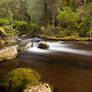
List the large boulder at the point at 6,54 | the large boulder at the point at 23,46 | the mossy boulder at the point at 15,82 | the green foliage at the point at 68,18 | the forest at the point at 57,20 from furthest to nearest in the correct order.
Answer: the green foliage at the point at 68,18
the forest at the point at 57,20
the large boulder at the point at 23,46
the large boulder at the point at 6,54
the mossy boulder at the point at 15,82

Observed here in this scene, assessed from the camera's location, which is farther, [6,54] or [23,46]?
[23,46]

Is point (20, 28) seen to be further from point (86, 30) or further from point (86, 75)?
point (86, 75)

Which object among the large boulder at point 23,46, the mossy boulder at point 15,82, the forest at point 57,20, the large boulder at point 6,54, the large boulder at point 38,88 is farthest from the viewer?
the forest at point 57,20

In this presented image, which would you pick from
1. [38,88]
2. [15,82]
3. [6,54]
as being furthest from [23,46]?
[38,88]

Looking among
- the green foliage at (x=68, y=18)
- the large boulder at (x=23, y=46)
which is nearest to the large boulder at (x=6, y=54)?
the large boulder at (x=23, y=46)

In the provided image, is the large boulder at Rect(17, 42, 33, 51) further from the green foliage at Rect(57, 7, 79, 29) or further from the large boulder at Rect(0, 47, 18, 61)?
the green foliage at Rect(57, 7, 79, 29)

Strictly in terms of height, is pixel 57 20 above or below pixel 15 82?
above

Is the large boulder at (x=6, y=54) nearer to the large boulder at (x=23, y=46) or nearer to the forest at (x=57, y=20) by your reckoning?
the large boulder at (x=23, y=46)

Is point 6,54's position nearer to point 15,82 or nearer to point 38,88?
point 15,82

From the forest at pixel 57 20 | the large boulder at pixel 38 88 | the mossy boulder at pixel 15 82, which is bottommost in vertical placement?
the mossy boulder at pixel 15 82

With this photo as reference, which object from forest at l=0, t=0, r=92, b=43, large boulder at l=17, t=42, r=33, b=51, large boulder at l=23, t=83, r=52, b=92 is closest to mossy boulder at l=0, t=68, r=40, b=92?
large boulder at l=23, t=83, r=52, b=92

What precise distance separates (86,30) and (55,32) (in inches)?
184

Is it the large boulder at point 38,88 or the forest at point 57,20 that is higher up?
the forest at point 57,20

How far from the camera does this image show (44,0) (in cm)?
1727
